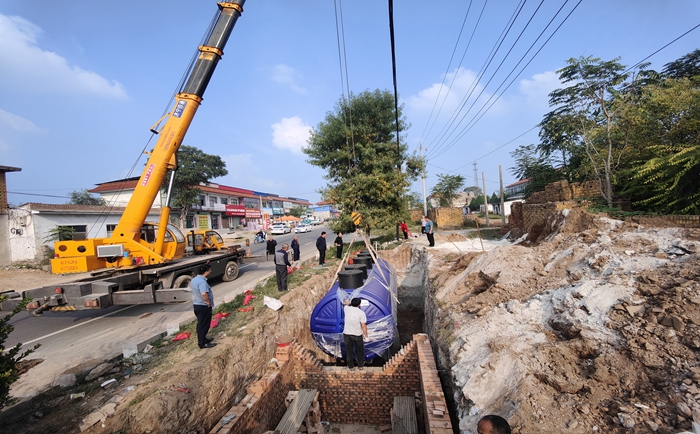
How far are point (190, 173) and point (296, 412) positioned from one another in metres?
27.8

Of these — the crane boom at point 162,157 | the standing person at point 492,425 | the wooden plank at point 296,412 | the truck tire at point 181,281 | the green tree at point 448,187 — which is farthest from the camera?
the green tree at point 448,187

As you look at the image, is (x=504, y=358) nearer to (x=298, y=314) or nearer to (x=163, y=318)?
(x=298, y=314)

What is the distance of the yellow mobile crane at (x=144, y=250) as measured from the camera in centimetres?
652

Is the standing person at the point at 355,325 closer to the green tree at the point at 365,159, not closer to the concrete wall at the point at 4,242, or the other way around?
the green tree at the point at 365,159

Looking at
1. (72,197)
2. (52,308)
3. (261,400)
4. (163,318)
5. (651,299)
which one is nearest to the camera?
(651,299)

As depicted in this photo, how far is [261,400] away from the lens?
4.62 meters

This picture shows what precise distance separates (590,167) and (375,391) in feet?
35.3

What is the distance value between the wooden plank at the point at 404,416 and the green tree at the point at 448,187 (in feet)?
112

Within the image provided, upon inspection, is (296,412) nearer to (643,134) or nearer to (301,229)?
(643,134)

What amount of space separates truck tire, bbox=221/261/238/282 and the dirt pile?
840 cm

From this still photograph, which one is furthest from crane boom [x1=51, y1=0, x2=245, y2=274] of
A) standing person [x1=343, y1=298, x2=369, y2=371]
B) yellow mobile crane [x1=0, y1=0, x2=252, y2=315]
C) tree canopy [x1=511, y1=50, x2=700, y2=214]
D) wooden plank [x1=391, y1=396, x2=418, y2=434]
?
tree canopy [x1=511, y1=50, x2=700, y2=214]

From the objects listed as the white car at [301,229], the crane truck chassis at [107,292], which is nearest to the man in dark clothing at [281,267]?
the crane truck chassis at [107,292]

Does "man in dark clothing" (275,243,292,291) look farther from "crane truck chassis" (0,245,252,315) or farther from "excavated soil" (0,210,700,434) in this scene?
"crane truck chassis" (0,245,252,315)

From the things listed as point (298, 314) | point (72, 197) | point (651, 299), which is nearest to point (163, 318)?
point (298, 314)
